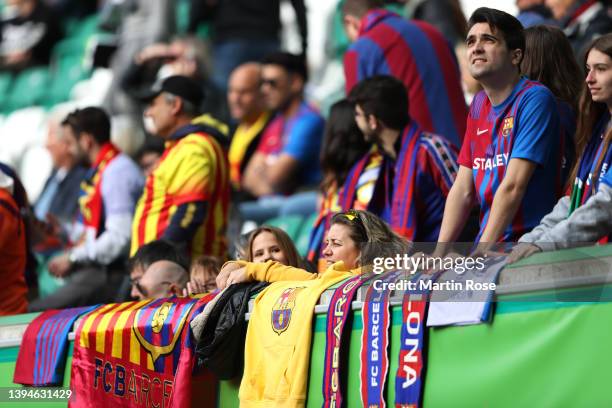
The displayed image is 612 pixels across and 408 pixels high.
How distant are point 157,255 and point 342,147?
1.04m

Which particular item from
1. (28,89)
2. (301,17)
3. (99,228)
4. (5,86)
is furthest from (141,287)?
(5,86)

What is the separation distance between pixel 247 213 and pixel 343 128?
1.94m

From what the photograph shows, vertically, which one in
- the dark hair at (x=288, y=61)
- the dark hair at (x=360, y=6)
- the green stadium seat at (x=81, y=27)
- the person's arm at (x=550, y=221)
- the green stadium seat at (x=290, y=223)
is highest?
the green stadium seat at (x=81, y=27)

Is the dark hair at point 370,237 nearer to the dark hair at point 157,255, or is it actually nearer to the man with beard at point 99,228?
the dark hair at point 157,255

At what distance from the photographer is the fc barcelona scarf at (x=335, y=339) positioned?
4.46m

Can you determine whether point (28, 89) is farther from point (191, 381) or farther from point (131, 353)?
point (191, 381)

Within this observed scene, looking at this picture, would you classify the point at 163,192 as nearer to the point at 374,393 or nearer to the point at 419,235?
the point at 419,235

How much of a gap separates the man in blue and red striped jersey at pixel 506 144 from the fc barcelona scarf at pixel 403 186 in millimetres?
1030

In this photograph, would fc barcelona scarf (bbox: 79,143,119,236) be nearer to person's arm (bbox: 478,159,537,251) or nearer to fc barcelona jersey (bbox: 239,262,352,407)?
fc barcelona jersey (bbox: 239,262,352,407)

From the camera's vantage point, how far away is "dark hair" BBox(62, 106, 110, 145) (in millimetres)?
7750

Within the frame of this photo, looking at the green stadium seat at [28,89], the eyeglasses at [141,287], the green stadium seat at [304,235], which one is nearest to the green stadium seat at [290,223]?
the green stadium seat at [304,235]

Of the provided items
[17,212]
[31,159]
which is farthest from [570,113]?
[31,159]

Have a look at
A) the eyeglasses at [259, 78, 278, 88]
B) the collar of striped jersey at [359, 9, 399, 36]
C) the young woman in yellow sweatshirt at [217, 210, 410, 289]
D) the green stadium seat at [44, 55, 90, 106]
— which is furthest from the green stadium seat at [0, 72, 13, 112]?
the young woman in yellow sweatshirt at [217, 210, 410, 289]

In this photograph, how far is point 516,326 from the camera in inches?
156
